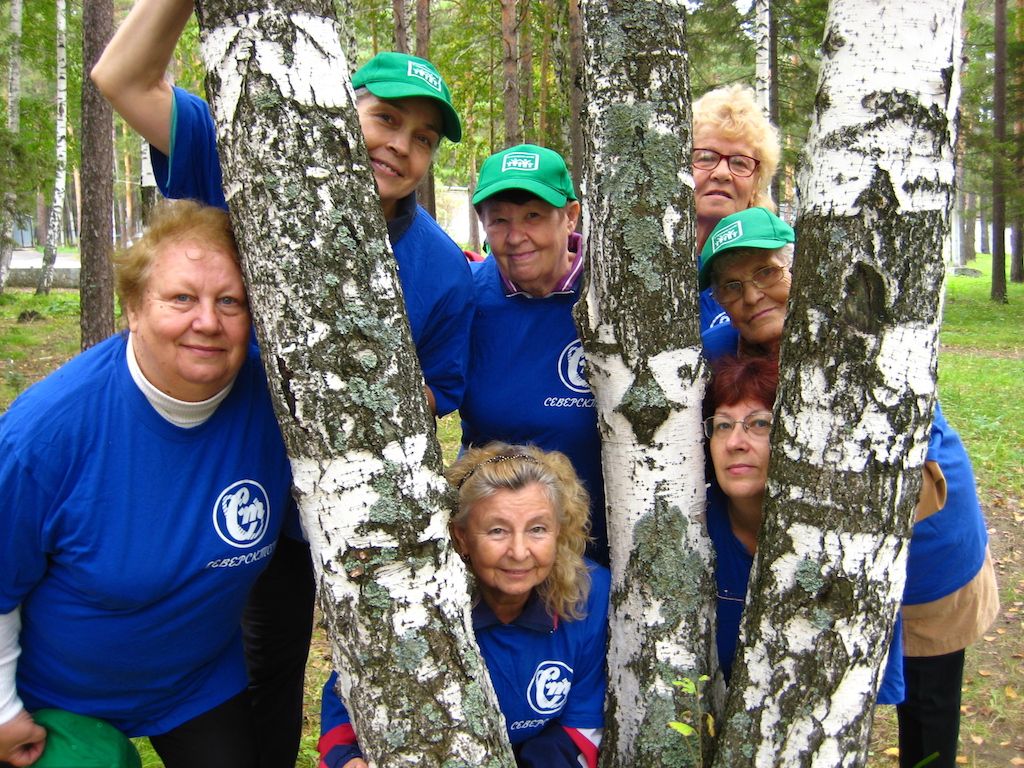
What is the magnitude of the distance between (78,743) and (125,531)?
0.65m

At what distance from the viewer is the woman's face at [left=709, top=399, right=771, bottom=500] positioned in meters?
2.32

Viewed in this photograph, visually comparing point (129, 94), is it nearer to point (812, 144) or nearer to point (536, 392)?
point (536, 392)

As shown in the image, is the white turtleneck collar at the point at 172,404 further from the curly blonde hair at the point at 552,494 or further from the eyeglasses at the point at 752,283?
the eyeglasses at the point at 752,283

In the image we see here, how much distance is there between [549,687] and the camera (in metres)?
2.42

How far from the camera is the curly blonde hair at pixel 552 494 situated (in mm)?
2461

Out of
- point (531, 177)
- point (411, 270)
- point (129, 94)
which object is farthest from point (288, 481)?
point (531, 177)

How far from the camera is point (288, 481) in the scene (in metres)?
2.27

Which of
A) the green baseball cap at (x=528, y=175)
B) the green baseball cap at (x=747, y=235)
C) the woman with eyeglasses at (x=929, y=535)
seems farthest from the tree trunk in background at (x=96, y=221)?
the woman with eyeglasses at (x=929, y=535)

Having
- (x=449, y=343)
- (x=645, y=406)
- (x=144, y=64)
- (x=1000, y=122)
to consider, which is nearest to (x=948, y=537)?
(x=645, y=406)

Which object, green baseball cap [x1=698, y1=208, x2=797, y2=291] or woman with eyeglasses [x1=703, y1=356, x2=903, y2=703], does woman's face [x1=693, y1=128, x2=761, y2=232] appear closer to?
green baseball cap [x1=698, y1=208, x2=797, y2=291]

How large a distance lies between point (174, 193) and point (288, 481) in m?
0.89

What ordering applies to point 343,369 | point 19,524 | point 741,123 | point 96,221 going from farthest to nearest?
1. point 96,221
2. point 741,123
3. point 19,524
4. point 343,369

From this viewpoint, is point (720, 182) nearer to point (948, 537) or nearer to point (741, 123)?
point (741, 123)

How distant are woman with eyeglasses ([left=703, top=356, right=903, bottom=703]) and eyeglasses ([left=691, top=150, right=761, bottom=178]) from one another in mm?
943
